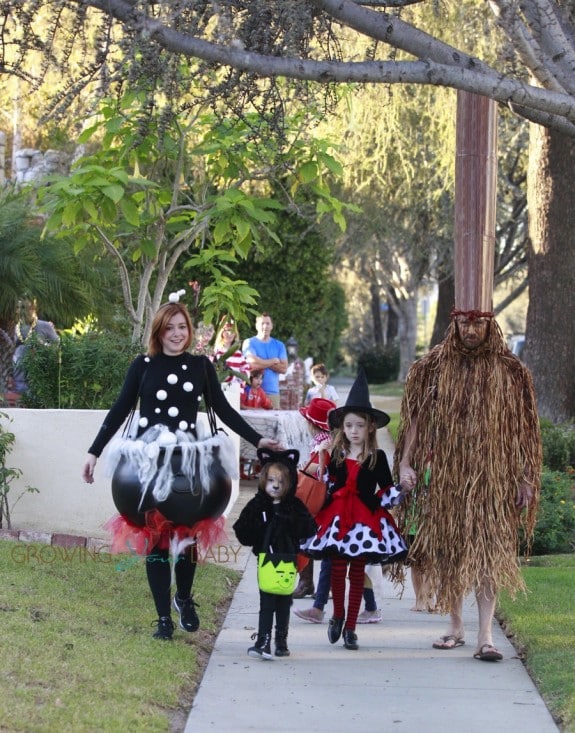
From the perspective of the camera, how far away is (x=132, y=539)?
20.8 ft

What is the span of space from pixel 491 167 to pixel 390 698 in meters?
5.92

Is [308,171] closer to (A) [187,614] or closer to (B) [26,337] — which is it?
(B) [26,337]

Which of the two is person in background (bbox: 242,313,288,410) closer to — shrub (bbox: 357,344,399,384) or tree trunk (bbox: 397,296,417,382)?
tree trunk (bbox: 397,296,417,382)

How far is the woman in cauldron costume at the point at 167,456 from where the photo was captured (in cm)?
620

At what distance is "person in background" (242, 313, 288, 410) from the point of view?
14564mm

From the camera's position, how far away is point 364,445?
6.63m

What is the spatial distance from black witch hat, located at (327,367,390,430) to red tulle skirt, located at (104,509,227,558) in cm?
90

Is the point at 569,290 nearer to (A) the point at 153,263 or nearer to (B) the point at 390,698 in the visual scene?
(A) the point at 153,263

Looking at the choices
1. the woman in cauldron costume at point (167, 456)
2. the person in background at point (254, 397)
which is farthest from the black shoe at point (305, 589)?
the person in background at point (254, 397)

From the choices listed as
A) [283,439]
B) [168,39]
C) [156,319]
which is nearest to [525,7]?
[168,39]

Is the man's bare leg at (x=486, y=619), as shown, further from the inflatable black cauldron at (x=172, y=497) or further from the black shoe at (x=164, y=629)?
the black shoe at (x=164, y=629)

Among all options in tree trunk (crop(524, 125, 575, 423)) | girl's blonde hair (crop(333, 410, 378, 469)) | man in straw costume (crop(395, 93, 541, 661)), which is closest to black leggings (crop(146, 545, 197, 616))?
girl's blonde hair (crop(333, 410, 378, 469))

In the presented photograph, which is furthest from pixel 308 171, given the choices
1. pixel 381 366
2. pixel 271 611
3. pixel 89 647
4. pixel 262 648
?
pixel 381 366

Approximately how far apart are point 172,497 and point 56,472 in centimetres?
368
